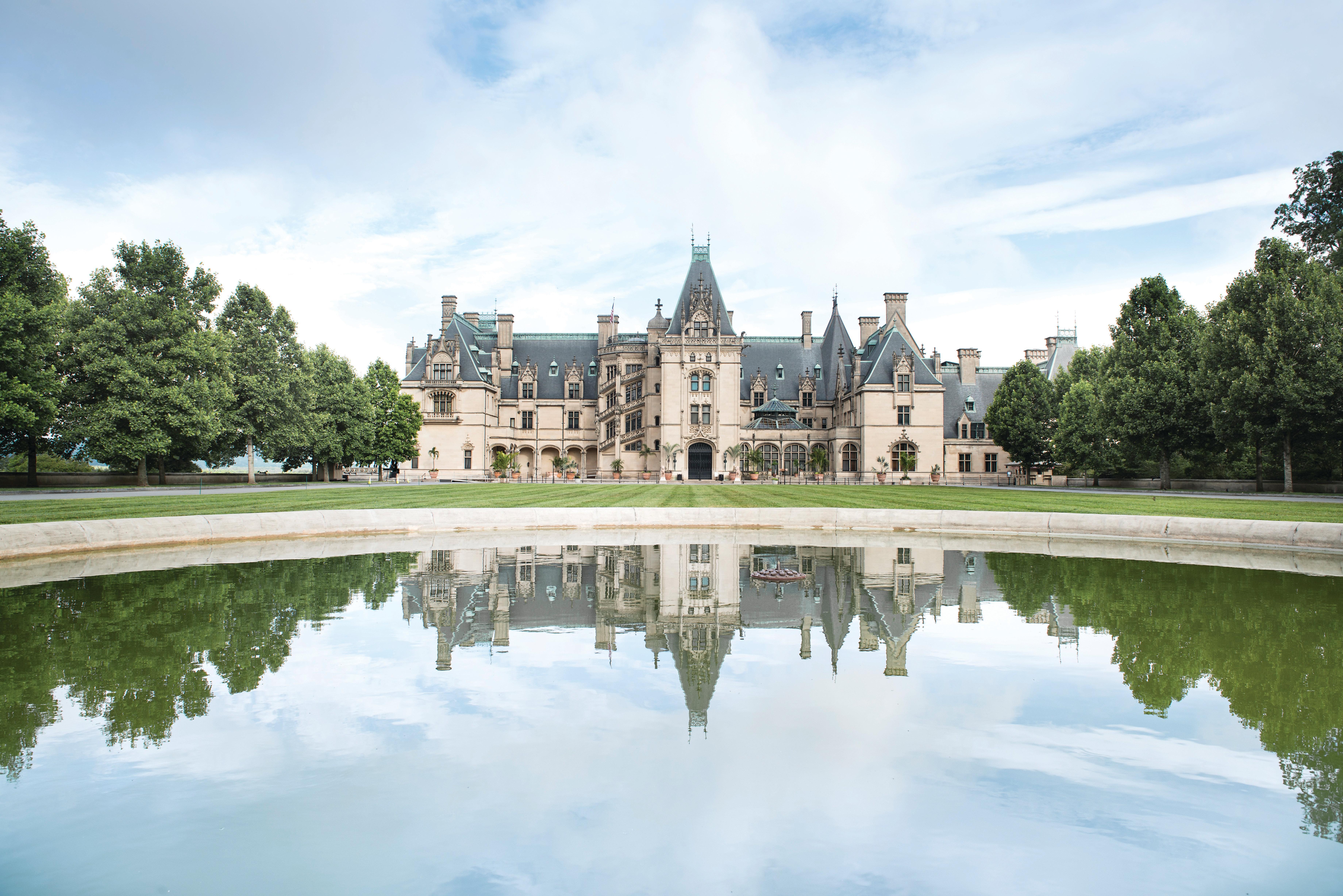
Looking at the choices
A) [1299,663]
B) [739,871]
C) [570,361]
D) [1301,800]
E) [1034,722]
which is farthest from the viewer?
[570,361]

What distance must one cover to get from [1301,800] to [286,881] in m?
7.44

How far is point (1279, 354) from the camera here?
123ft

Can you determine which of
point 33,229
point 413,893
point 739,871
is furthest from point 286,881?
point 33,229

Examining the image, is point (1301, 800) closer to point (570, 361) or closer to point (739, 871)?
point (739, 871)

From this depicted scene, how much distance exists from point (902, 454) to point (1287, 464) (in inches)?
1226

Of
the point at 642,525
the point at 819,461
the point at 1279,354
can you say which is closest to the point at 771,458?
the point at 819,461

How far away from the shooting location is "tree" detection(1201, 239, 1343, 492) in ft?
120

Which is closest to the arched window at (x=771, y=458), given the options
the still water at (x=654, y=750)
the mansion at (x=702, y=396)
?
the mansion at (x=702, y=396)

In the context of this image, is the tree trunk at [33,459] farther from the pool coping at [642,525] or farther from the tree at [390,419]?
the pool coping at [642,525]

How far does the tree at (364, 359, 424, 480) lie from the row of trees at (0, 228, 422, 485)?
1146 centimetres

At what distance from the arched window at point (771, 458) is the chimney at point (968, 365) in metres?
20.9

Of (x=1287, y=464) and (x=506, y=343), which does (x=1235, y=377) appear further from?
(x=506, y=343)

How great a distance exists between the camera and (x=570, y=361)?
259ft

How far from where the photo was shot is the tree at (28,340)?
34.1 metres
